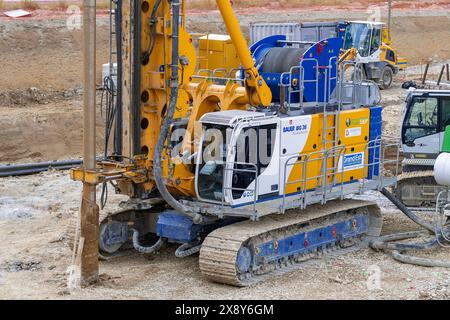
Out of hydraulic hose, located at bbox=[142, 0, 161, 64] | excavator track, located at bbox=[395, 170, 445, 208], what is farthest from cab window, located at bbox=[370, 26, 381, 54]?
hydraulic hose, located at bbox=[142, 0, 161, 64]

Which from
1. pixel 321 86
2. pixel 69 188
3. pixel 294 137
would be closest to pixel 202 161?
pixel 294 137

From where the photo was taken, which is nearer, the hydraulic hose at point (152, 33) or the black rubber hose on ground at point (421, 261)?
the hydraulic hose at point (152, 33)

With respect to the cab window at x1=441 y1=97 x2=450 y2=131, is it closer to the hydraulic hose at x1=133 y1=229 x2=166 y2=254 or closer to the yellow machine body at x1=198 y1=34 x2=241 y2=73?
the yellow machine body at x1=198 y1=34 x2=241 y2=73

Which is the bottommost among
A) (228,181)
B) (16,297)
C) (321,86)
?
(16,297)

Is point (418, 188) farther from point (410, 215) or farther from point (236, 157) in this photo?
point (236, 157)

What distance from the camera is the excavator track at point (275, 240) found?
14297mm

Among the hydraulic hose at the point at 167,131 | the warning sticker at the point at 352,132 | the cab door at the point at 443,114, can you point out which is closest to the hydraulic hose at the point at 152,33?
the hydraulic hose at the point at 167,131

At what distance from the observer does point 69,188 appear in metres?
21.6

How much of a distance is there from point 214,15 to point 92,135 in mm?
36042

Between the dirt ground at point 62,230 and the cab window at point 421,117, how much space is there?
1.66 metres

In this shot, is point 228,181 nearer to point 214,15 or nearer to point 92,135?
point 92,135

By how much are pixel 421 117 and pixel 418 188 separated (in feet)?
4.79

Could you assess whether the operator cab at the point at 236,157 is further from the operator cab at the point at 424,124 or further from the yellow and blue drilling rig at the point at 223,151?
the operator cab at the point at 424,124

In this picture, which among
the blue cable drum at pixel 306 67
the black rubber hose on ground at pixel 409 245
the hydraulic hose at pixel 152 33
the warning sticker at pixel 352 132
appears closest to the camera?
the hydraulic hose at pixel 152 33
